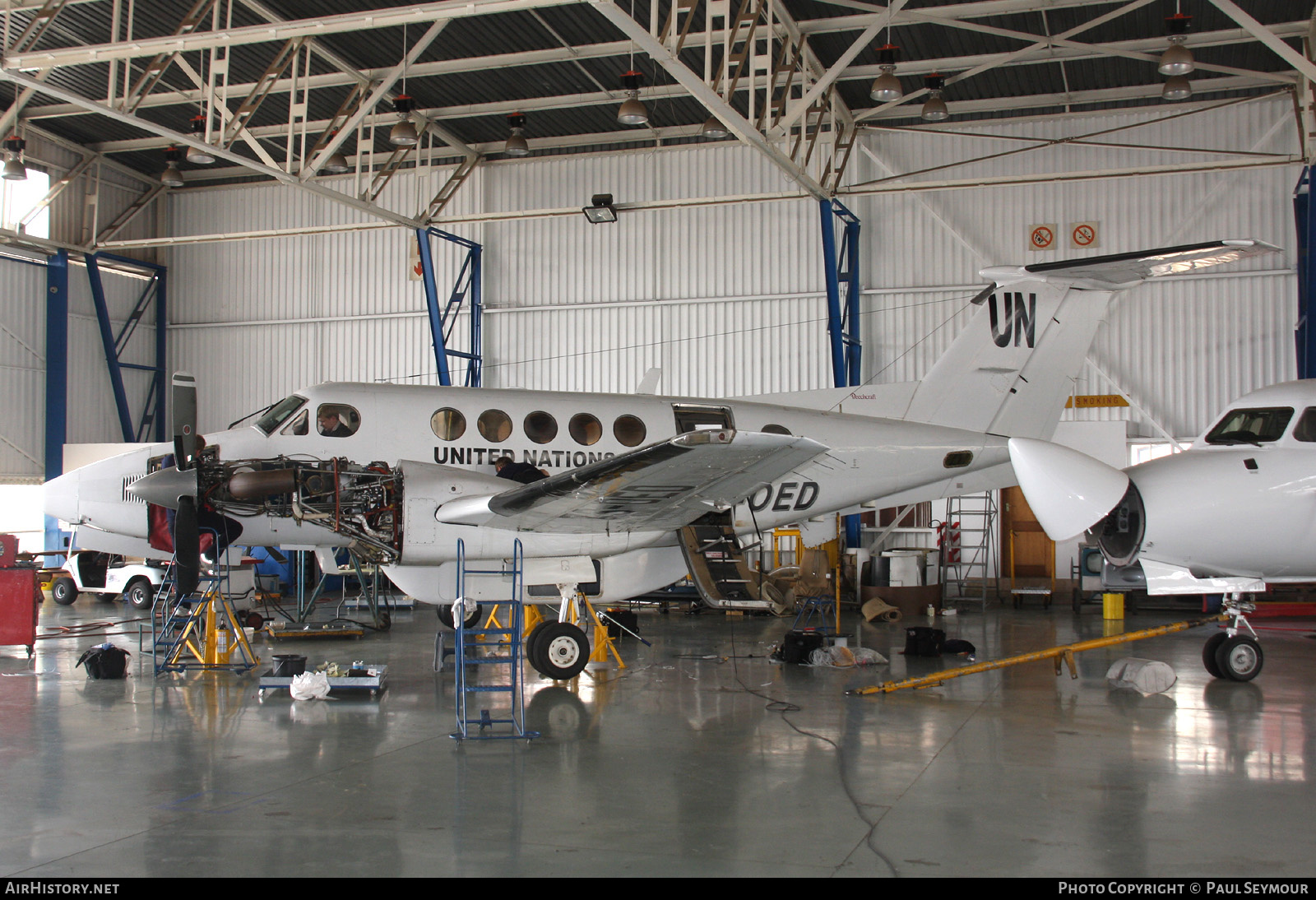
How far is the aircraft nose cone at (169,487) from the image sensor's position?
33.2 feet

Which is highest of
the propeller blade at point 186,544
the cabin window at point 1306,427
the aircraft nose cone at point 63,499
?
the cabin window at point 1306,427

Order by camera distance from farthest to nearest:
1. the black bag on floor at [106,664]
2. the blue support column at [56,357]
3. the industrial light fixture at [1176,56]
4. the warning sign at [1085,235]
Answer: the blue support column at [56,357]
the warning sign at [1085,235]
the industrial light fixture at [1176,56]
the black bag on floor at [106,664]

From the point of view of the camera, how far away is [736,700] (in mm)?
8961

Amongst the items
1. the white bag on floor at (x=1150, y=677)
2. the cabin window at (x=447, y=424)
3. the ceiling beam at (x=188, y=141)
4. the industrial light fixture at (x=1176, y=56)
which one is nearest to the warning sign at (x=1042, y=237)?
the industrial light fixture at (x=1176, y=56)

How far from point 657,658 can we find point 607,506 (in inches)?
131

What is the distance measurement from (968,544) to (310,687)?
15.3 metres

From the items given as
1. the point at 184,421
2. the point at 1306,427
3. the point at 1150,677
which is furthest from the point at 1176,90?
the point at 184,421

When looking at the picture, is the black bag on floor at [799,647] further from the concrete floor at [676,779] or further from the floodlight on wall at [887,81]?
the floodlight on wall at [887,81]

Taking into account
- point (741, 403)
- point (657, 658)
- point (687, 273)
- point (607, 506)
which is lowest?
point (657, 658)

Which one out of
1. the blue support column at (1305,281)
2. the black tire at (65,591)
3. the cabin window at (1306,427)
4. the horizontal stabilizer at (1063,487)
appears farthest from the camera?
the black tire at (65,591)

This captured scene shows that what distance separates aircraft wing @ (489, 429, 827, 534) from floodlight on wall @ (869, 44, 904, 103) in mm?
8757

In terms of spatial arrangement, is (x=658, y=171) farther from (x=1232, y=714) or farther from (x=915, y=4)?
(x=1232, y=714)

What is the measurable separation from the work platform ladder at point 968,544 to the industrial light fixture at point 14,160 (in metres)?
19.9

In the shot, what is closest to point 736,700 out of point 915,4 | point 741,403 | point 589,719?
point 589,719
